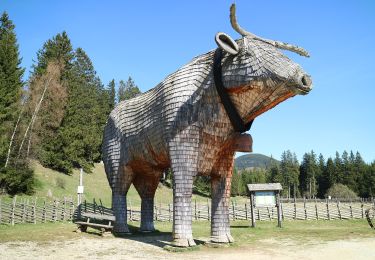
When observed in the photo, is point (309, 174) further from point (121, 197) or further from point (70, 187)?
point (121, 197)

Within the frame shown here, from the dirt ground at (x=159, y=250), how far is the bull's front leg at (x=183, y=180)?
0.48 m

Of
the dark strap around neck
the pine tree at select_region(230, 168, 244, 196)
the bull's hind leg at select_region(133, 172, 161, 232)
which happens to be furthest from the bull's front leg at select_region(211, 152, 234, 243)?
the pine tree at select_region(230, 168, 244, 196)

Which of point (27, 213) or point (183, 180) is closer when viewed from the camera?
point (183, 180)

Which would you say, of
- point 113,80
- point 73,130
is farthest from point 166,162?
point 113,80

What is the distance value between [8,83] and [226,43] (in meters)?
23.1

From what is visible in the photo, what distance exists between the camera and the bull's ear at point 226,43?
7.93 metres

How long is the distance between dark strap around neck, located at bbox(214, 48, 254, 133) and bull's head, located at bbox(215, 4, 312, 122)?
0.10m

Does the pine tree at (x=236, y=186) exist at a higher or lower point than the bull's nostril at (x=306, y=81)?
lower

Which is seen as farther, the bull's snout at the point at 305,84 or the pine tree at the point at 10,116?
the pine tree at the point at 10,116

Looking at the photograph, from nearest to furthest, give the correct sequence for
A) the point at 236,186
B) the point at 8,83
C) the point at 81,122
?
the point at 8,83 < the point at 81,122 < the point at 236,186

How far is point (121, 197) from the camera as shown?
1098 centimetres

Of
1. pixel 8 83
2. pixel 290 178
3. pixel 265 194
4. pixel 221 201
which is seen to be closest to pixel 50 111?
pixel 8 83

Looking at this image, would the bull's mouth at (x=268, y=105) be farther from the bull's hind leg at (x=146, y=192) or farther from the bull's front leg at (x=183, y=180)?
the bull's hind leg at (x=146, y=192)

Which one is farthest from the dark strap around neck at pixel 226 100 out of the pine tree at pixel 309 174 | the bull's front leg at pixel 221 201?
the pine tree at pixel 309 174
